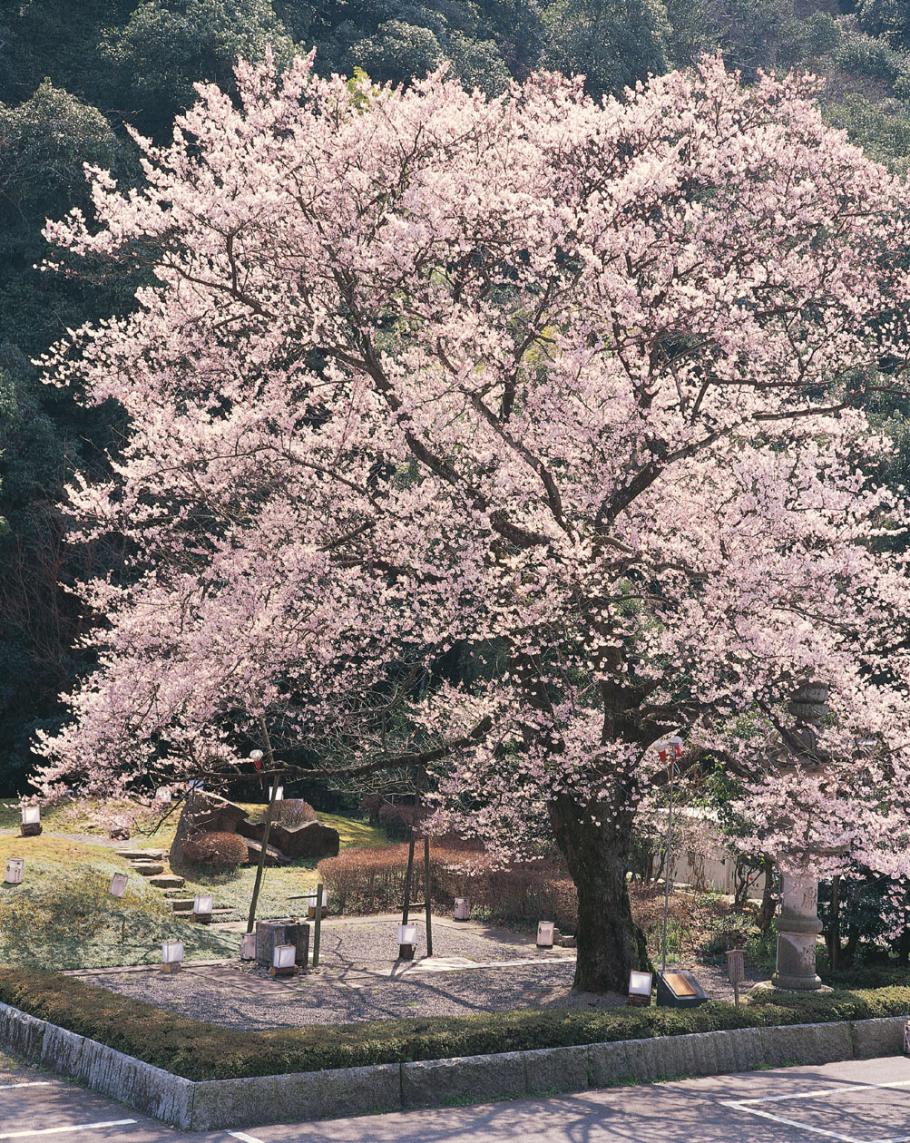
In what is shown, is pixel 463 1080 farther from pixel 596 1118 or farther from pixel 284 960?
pixel 284 960

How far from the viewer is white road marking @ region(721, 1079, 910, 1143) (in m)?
10.3

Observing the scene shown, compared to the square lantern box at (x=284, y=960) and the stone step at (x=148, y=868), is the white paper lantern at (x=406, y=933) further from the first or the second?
the stone step at (x=148, y=868)

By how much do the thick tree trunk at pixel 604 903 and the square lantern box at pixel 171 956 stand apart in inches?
202

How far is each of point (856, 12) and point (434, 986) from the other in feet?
230

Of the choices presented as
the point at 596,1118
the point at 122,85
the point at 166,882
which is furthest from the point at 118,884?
the point at 122,85

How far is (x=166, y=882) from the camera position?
818 inches

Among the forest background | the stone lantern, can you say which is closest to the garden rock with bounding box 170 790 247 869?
the forest background

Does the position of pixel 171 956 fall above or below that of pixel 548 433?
below

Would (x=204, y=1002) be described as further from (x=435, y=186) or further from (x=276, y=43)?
(x=276, y=43)

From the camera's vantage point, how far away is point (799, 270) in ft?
→ 46.9

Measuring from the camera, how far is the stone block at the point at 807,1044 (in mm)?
13041

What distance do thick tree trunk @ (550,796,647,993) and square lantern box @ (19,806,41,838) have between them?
1018 cm

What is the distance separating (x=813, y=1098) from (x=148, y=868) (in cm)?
1301

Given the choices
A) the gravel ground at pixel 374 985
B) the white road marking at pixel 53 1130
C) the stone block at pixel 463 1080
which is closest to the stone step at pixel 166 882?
the gravel ground at pixel 374 985
